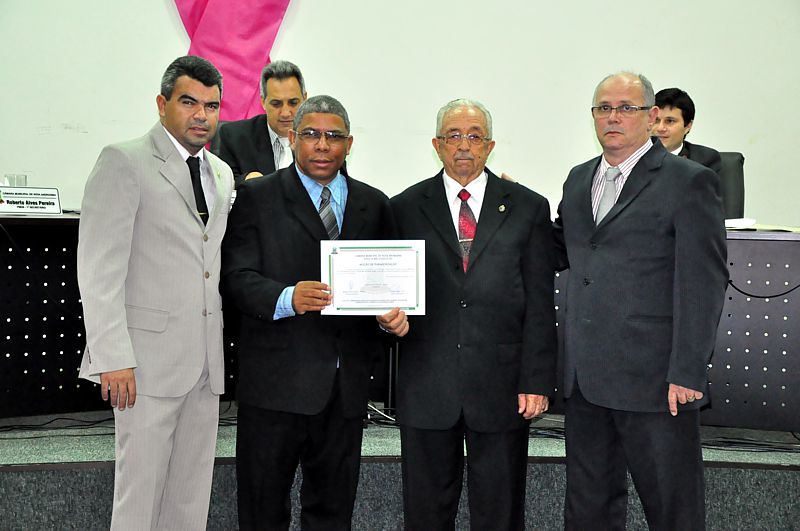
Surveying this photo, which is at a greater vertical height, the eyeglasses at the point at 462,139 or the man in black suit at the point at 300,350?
the eyeglasses at the point at 462,139

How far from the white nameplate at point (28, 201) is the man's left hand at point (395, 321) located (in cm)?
191

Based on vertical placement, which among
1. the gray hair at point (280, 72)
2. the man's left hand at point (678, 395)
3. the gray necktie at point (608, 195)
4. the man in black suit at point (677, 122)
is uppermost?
the gray hair at point (280, 72)

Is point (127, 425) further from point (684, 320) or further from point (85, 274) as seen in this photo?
point (684, 320)

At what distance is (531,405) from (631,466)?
0.37 metres

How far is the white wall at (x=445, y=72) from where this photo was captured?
4.96 metres

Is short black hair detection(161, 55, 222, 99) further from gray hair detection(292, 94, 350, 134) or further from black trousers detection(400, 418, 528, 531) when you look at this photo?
black trousers detection(400, 418, 528, 531)

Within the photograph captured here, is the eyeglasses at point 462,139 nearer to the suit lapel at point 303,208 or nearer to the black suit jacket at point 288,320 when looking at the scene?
the black suit jacket at point 288,320

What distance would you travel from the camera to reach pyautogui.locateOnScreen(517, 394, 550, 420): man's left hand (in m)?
2.31

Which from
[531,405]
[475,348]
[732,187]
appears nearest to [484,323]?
[475,348]

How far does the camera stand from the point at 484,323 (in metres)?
2.31

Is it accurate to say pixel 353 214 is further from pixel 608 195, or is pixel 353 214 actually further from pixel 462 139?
pixel 608 195

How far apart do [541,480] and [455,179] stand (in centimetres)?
138

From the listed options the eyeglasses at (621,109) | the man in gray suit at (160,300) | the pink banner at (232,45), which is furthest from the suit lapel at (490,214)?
the pink banner at (232,45)

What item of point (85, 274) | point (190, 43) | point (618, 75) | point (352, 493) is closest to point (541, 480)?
point (352, 493)
